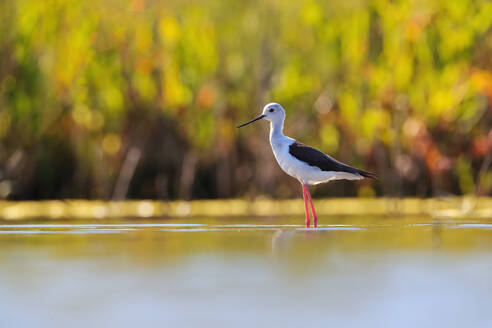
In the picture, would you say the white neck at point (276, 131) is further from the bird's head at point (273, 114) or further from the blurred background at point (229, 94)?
the blurred background at point (229, 94)

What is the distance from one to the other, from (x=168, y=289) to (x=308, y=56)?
6.89 metres

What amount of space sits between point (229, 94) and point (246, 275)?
6219mm

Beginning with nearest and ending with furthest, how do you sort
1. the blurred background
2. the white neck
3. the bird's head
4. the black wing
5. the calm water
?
the calm water, the black wing, the white neck, the bird's head, the blurred background

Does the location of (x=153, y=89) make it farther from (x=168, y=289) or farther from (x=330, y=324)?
(x=330, y=324)

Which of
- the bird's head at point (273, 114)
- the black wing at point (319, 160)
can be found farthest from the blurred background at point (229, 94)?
the black wing at point (319, 160)

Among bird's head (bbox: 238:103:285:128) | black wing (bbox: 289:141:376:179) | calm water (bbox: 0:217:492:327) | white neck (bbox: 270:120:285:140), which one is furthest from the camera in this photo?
bird's head (bbox: 238:103:285:128)

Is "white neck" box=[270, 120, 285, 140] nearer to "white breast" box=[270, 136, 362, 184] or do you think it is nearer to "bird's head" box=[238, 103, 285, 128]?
"bird's head" box=[238, 103, 285, 128]

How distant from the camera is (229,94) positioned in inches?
462

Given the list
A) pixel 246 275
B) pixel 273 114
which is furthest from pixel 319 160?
pixel 246 275

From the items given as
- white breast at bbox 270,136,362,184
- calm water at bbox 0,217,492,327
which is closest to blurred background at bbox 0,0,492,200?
white breast at bbox 270,136,362,184

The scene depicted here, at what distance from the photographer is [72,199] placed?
37.8ft

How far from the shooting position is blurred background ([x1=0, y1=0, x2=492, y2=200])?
11219 millimetres

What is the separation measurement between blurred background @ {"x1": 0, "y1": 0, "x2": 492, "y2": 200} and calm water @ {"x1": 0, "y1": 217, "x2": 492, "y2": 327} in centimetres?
287

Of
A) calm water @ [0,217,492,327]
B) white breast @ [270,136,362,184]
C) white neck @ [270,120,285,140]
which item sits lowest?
calm water @ [0,217,492,327]
